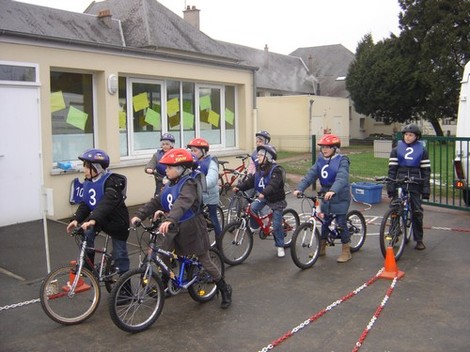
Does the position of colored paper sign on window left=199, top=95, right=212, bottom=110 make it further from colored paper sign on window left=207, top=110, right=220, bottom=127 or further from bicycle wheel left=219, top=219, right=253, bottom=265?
bicycle wheel left=219, top=219, right=253, bottom=265

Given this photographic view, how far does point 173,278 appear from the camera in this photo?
539cm

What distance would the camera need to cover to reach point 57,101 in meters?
10.4

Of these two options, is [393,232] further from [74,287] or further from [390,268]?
[74,287]

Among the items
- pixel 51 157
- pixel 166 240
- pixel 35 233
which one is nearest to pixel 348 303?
pixel 166 240

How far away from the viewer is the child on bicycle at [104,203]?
5.57 metres

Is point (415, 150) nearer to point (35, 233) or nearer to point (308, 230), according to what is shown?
point (308, 230)

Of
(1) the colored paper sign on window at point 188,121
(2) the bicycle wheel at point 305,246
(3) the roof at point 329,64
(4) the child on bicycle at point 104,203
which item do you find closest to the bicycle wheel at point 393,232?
(2) the bicycle wheel at point 305,246

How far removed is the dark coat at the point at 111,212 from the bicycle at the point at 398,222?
362cm

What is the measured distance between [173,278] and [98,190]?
4.23 ft

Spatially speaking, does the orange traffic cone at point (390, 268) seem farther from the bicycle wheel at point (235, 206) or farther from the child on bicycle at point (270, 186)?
the bicycle wheel at point (235, 206)

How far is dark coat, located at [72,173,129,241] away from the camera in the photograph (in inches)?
215

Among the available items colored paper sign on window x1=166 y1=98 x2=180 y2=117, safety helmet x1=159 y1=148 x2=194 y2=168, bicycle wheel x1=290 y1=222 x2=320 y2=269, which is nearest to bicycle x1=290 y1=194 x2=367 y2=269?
bicycle wheel x1=290 y1=222 x2=320 y2=269

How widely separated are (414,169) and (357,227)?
1.27 metres

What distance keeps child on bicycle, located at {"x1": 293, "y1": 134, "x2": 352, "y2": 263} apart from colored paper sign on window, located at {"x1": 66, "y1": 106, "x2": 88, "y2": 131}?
556cm
